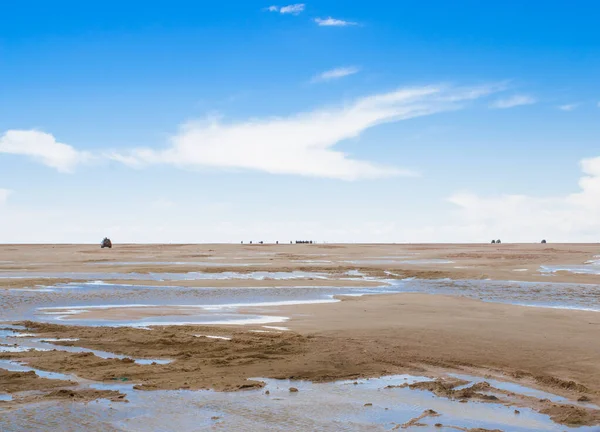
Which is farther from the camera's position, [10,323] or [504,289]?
[504,289]

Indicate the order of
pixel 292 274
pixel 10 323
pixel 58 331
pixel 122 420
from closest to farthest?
pixel 122 420
pixel 58 331
pixel 10 323
pixel 292 274

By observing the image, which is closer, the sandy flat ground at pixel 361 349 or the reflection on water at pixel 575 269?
the sandy flat ground at pixel 361 349

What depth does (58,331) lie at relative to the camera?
14.3 m

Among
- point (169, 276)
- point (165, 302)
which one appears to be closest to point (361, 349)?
point (165, 302)

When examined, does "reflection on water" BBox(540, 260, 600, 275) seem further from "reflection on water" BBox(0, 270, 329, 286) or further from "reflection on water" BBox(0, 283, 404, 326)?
"reflection on water" BBox(0, 283, 404, 326)

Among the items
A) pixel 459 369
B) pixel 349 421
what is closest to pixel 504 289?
pixel 459 369

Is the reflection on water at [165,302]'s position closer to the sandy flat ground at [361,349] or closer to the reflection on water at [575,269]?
the sandy flat ground at [361,349]

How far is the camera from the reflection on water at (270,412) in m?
7.49

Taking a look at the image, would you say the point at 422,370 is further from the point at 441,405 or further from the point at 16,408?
the point at 16,408

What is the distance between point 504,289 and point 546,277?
25.7ft

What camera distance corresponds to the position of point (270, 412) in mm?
8016

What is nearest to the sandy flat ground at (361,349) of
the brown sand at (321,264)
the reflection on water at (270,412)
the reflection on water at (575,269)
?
the reflection on water at (270,412)

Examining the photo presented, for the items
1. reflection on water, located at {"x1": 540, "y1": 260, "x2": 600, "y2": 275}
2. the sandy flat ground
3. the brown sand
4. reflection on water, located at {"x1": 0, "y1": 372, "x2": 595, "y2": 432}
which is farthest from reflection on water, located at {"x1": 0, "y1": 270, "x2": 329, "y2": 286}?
reflection on water, located at {"x1": 0, "y1": 372, "x2": 595, "y2": 432}

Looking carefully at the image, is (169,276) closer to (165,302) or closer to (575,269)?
(165,302)
